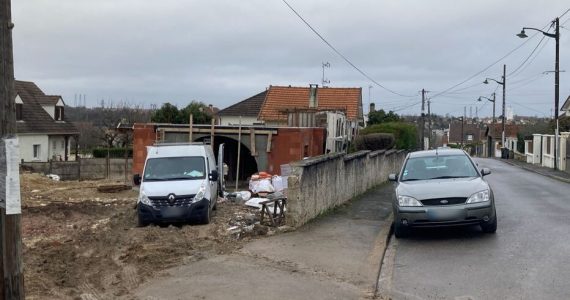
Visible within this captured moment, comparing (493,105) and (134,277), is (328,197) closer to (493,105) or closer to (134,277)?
(134,277)

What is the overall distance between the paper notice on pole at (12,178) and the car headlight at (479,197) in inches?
299

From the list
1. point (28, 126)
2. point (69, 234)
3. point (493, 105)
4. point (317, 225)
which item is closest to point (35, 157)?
point (28, 126)

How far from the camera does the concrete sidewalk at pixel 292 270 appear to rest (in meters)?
7.86

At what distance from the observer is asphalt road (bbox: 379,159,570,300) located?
7.88 meters

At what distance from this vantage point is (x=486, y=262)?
30.9 ft

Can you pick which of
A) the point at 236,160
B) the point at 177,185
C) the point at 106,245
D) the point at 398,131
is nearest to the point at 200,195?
the point at 177,185

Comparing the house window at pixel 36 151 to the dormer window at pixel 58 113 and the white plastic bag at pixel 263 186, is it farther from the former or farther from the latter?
the white plastic bag at pixel 263 186

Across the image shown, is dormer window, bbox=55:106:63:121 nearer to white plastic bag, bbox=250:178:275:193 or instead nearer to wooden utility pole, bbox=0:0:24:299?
white plastic bag, bbox=250:178:275:193

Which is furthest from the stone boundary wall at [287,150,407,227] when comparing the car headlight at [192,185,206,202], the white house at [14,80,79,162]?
the white house at [14,80,79,162]

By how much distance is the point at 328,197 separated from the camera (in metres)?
14.8

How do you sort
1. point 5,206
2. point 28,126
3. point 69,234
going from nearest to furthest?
point 5,206 → point 69,234 → point 28,126

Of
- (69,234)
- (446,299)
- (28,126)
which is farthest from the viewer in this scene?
(28,126)

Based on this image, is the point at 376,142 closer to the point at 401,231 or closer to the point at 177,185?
the point at 177,185

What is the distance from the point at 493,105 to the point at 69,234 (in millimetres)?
71188
